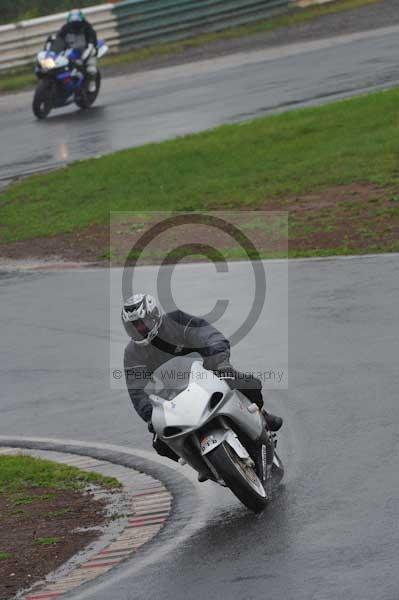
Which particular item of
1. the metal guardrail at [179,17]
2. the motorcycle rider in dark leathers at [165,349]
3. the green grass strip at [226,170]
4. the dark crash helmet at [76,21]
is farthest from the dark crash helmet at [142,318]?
the metal guardrail at [179,17]

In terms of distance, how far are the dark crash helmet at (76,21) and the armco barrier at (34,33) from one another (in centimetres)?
479

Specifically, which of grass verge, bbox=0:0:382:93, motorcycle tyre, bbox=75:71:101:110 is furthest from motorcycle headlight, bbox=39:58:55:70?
grass verge, bbox=0:0:382:93

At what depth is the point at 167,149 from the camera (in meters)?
24.2

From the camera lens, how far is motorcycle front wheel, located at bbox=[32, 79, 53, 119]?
29328 millimetres

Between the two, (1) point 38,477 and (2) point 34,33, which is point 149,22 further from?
(1) point 38,477

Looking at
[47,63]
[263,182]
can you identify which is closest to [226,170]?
[263,182]

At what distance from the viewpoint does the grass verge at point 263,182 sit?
61.1 ft

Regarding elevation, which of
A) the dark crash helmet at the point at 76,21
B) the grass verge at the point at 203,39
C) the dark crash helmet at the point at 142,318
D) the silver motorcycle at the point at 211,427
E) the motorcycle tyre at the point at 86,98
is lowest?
the grass verge at the point at 203,39

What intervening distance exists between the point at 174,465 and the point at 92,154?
15318 mm

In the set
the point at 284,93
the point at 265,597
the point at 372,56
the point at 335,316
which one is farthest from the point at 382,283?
the point at 372,56

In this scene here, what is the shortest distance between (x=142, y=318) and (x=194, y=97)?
20514mm

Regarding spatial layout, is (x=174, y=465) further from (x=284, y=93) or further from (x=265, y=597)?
(x=284, y=93)

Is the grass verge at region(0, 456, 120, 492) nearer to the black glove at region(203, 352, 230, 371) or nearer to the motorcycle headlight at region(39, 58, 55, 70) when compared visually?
the black glove at region(203, 352, 230, 371)

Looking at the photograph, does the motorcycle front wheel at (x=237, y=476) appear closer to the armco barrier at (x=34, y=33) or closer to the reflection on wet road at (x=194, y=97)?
the reflection on wet road at (x=194, y=97)
